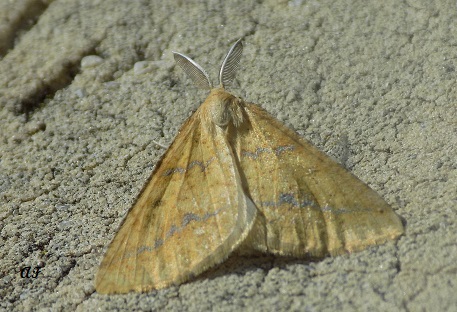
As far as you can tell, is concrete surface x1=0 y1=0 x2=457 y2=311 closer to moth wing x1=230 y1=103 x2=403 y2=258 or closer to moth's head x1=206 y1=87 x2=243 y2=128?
moth wing x1=230 y1=103 x2=403 y2=258

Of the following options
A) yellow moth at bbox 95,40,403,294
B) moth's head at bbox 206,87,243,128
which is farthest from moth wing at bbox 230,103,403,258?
moth's head at bbox 206,87,243,128

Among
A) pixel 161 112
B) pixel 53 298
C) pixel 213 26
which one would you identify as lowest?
pixel 53 298

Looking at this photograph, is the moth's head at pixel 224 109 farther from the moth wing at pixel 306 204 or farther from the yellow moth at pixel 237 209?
the moth wing at pixel 306 204

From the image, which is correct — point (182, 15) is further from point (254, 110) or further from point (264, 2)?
point (254, 110)

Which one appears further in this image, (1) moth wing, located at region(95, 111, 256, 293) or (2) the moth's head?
(2) the moth's head

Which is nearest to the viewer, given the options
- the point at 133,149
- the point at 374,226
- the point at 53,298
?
the point at 374,226

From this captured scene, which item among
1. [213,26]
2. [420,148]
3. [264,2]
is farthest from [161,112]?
[420,148]
